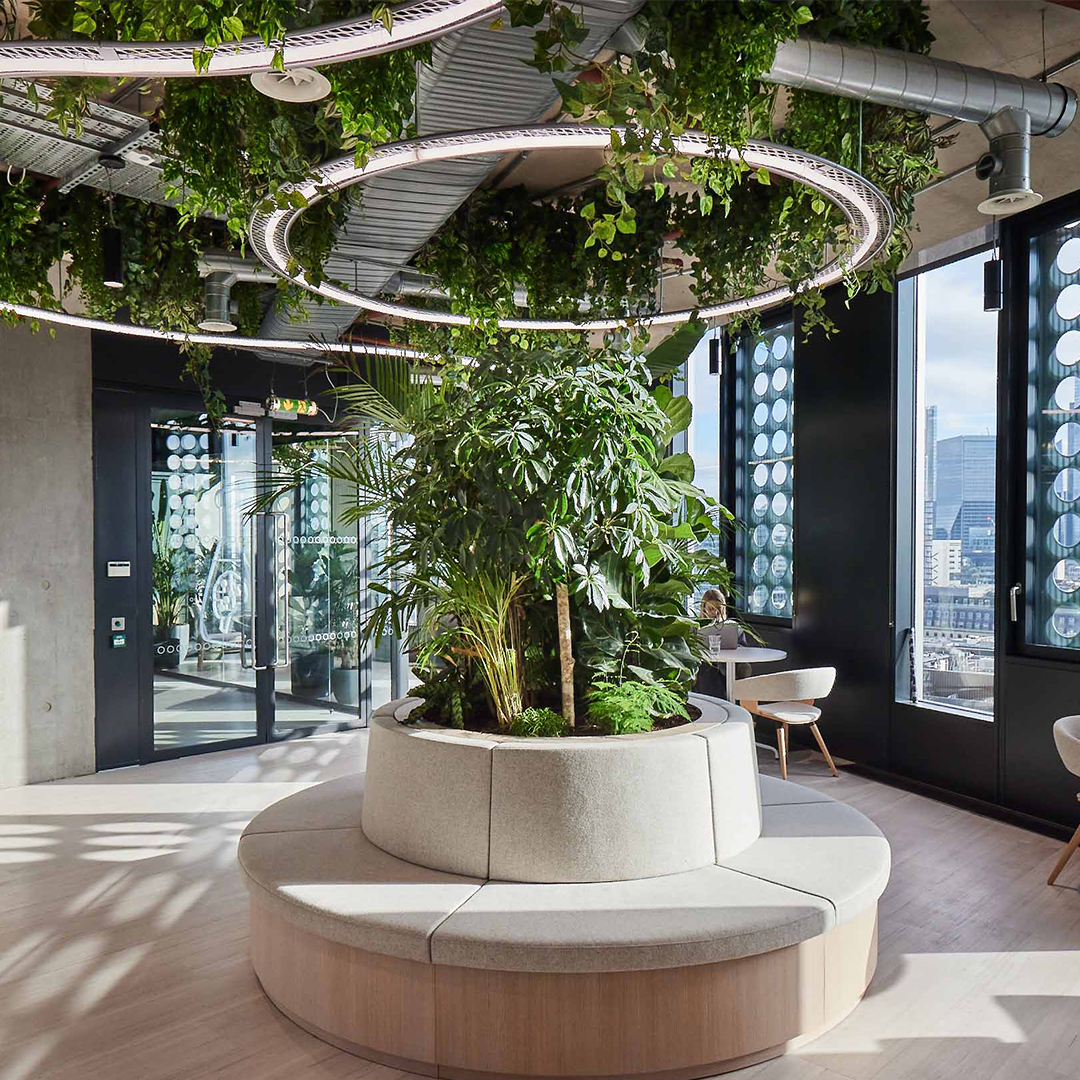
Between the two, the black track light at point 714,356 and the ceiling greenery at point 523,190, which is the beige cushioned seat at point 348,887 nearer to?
the ceiling greenery at point 523,190

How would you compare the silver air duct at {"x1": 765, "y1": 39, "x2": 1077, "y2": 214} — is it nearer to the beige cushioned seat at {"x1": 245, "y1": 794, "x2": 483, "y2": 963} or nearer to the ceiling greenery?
the ceiling greenery

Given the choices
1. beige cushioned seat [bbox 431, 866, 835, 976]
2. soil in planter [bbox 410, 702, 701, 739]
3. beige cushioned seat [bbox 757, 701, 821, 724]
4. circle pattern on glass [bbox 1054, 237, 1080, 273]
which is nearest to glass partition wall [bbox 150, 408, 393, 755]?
beige cushioned seat [bbox 757, 701, 821, 724]

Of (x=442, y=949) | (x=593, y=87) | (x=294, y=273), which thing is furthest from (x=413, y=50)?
(x=442, y=949)

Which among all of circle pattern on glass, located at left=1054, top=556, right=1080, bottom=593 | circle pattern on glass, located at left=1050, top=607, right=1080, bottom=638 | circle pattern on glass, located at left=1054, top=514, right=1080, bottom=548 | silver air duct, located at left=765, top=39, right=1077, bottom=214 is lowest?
circle pattern on glass, located at left=1050, top=607, right=1080, bottom=638

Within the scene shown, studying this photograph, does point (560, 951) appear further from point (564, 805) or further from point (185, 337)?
point (185, 337)

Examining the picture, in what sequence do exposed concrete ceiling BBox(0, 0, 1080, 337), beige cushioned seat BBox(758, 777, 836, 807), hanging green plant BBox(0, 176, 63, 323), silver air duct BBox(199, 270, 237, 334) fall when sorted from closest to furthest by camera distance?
exposed concrete ceiling BBox(0, 0, 1080, 337)
beige cushioned seat BBox(758, 777, 836, 807)
hanging green plant BBox(0, 176, 63, 323)
silver air duct BBox(199, 270, 237, 334)

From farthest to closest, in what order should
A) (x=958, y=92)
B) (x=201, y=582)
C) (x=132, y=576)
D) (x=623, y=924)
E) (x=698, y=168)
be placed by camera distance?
(x=201, y=582), (x=132, y=576), (x=958, y=92), (x=698, y=168), (x=623, y=924)

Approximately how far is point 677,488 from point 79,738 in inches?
209

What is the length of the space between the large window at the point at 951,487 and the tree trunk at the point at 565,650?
3523mm

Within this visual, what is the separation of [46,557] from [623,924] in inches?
224

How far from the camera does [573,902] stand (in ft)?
9.96

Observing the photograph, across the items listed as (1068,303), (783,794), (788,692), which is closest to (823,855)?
(783,794)

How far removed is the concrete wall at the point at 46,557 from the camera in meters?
6.66

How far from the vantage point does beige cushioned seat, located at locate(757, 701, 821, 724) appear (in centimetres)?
635
